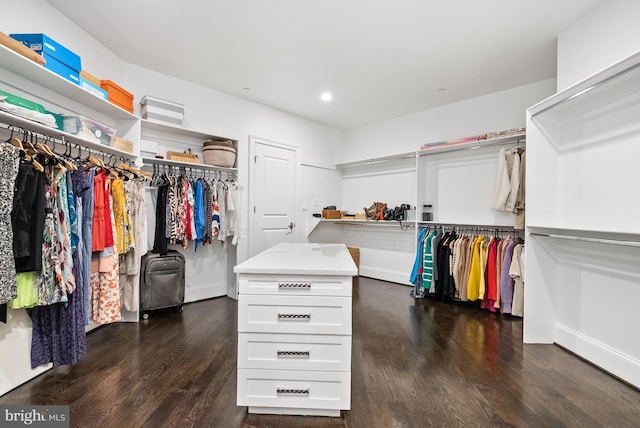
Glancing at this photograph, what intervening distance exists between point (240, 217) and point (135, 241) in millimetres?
1299

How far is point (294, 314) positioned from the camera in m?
1.67

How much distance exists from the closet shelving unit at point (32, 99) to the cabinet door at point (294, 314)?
1.55 meters

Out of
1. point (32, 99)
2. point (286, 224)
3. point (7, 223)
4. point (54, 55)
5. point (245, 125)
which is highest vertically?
point (245, 125)

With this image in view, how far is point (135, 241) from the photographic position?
2.91 meters

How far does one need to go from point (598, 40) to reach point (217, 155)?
150 inches

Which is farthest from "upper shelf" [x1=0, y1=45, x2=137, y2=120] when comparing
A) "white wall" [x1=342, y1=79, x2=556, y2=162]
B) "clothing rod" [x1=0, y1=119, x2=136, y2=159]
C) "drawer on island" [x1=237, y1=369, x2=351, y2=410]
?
"white wall" [x1=342, y1=79, x2=556, y2=162]

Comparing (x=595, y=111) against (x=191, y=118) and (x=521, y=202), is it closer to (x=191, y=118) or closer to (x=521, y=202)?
(x=521, y=202)

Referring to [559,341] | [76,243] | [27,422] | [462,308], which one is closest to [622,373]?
[559,341]

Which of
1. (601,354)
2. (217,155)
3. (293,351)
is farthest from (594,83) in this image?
(217,155)

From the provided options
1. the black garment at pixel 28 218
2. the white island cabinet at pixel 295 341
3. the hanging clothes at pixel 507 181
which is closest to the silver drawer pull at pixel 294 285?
the white island cabinet at pixel 295 341

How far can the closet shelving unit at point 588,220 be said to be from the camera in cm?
209

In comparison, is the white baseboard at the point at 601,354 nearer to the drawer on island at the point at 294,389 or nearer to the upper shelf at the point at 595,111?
the upper shelf at the point at 595,111

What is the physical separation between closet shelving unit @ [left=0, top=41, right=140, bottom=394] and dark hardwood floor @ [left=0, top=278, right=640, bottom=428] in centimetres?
14
